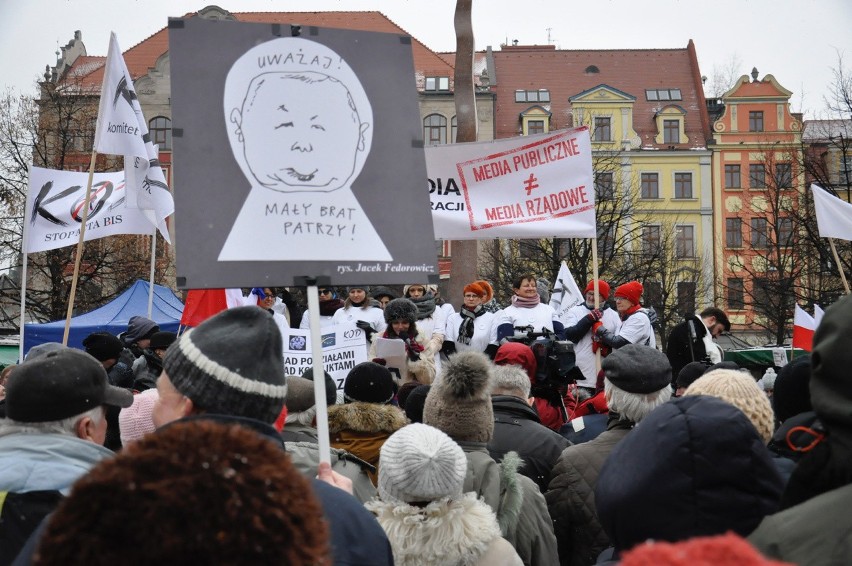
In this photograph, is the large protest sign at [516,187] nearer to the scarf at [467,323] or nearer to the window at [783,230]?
the scarf at [467,323]

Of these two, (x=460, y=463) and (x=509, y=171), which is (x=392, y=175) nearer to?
(x=460, y=463)

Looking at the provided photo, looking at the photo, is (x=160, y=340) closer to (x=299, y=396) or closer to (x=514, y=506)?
(x=299, y=396)

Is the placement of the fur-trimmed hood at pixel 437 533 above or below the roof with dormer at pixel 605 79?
below

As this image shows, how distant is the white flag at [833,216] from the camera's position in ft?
34.5

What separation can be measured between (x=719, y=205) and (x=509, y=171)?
51.4 meters

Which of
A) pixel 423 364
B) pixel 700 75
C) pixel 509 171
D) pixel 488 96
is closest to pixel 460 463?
pixel 423 364

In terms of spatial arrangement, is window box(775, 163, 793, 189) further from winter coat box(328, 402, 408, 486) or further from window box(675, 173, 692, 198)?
winter coat box(328, 402, 408, 486)

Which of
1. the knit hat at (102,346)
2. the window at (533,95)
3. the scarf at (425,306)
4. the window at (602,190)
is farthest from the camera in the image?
the window at (533,95)

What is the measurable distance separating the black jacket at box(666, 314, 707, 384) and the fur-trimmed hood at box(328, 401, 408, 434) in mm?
4956

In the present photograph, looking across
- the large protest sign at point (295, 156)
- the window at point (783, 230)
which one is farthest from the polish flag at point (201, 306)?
the window at point (783, 230)

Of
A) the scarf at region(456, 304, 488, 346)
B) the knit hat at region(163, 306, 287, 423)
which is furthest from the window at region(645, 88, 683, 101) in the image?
the knit hat at region(163, 306, 287, 423)

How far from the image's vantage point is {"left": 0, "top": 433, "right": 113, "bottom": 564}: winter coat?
9.28 feet

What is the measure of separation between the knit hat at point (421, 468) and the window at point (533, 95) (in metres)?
56.5

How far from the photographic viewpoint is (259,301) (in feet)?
35.3
